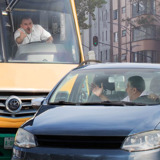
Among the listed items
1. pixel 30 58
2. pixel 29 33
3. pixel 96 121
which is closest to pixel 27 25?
pixel 29 33

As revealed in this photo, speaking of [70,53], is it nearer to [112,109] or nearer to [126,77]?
[126,77]

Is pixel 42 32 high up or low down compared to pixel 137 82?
up

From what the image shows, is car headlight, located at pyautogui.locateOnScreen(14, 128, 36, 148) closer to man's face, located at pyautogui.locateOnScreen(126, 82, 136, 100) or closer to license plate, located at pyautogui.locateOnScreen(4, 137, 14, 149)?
man's face, located at pyautogui.locateOnScreen(126, 82, 136, 100)

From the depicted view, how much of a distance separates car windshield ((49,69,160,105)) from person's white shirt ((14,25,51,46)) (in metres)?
2.44

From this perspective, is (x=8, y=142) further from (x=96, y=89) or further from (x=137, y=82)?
(x=137, y=82)

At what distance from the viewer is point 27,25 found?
949 cm

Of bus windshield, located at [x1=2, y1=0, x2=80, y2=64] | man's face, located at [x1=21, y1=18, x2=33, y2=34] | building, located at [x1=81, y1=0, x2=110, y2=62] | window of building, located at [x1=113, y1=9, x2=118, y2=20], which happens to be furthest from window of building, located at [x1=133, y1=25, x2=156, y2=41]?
man's face, located at [x1=21, y1=18, x2=33, y2=34]

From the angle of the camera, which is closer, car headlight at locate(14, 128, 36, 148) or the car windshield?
car headlight at locate(14, 128, 36, 148)

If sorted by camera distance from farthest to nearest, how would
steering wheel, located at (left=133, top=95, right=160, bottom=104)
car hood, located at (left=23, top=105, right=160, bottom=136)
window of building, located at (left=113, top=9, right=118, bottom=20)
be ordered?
window of building, located at (left=113, top=9, right=118, bottom=20)
steering wheel, located at (left=133, top=95, right=160, bottom=104)
car hood, located at (left=23, top=105, right=160, bottom=136)

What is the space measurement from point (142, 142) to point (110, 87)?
1609 millimetres

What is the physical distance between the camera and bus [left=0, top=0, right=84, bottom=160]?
25.4 ft

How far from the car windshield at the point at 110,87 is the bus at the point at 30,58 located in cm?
112

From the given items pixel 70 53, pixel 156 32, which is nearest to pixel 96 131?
pixel 70 53

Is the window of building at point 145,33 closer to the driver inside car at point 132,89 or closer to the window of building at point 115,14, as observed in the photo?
the window of building at point 115,14
